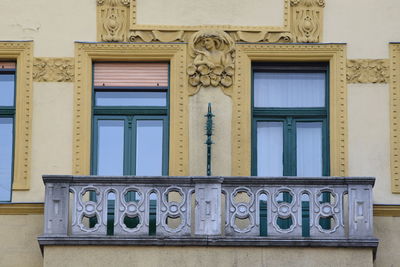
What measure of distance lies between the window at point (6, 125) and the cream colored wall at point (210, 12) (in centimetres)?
230

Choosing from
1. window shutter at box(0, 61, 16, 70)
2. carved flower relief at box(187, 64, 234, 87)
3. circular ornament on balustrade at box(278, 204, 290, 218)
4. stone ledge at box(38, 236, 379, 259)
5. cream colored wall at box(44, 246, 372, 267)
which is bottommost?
cream colored wall at box(44, 246, 372, 267)

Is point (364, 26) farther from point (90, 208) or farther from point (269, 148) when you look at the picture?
point (90, 208)

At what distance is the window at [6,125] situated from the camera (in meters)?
27.7

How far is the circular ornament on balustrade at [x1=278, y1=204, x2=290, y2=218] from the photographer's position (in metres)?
26.0

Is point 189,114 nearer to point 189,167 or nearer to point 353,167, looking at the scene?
point 189,167

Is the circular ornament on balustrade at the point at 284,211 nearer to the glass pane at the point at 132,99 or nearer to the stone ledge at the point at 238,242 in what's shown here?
the stone ledge at the point at 238,242

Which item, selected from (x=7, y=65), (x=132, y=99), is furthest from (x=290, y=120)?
(x=7, y=65)

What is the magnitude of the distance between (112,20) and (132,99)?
4.39 ft

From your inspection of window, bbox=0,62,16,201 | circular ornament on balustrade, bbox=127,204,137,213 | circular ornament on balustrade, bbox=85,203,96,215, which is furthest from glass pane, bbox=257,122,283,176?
window, bbox=0,62,16,201

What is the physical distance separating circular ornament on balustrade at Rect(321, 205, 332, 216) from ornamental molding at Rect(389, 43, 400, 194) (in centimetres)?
162

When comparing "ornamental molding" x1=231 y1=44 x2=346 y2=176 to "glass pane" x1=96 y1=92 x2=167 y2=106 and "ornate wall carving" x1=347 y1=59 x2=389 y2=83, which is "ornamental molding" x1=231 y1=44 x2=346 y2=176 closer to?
"ornate wall carving" x1=347 y1=59 x2=389 y2=83

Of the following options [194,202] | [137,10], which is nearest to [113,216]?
[194,202]

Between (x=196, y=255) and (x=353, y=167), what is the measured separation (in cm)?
325

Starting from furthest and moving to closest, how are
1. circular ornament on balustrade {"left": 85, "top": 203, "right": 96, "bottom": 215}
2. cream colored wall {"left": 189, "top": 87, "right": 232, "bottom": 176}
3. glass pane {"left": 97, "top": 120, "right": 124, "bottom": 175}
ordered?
glass pane {"left": 97, "top": 120, "right": 124, "bottom": 175} < cream colored wall {"left": 189, "top": 87, "right": 232, "bottom": 176} < circular ornament on balustrade {"left": 85, "top": 203, "right": 96, "bottom": 215}
